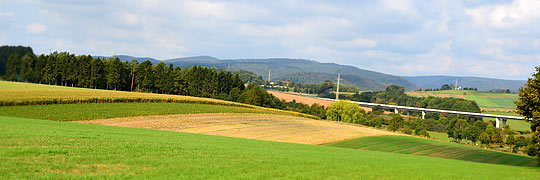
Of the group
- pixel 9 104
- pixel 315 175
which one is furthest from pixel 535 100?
pixel 9 104

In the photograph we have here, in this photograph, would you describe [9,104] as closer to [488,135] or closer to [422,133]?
[422,133]

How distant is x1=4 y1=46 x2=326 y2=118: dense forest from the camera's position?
12188cm

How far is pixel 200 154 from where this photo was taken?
21.1m

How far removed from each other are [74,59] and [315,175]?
126 m

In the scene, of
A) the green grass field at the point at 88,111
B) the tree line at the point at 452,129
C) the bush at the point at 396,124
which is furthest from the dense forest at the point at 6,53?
the bush at the point at 396,124

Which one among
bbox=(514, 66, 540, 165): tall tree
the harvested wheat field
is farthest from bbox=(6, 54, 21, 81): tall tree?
bbox=(514, 66, 540, 165): tall tree

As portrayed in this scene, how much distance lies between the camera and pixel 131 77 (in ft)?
438

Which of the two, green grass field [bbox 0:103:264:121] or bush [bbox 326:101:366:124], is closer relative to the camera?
green grass field [bbox 0:103:264:121]

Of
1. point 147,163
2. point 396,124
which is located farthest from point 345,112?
point 147,163

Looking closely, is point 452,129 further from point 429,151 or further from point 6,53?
point 6,53

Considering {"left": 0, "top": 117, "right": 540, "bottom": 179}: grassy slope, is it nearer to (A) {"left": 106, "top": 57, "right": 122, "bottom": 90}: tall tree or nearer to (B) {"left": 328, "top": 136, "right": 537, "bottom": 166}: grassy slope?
(B) {"left": 328, "top": 136, "right": 537, "bottom": 166}: grassy slope

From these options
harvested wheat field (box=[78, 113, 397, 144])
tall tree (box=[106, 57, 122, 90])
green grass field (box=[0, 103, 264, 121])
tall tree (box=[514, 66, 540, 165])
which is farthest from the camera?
tall tree (box=[106, 57, 122, 90])

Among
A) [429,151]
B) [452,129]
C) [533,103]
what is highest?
[533,103]

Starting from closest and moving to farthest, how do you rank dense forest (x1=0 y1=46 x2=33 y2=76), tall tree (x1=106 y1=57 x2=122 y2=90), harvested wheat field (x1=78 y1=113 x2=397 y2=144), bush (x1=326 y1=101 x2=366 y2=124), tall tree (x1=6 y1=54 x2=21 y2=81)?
harvested wheat field (x1=78 y1=113 x2=397 y2=144), dense forest (x1=0 y1=46 x2=33 y2=76), tall tree (x1=6 y1=54 x2=21 y2=81), bush (x1=326 y1=101 x2=366 y2=124), tall tree (x1=106 y1=57 x2=122 y2=90)
